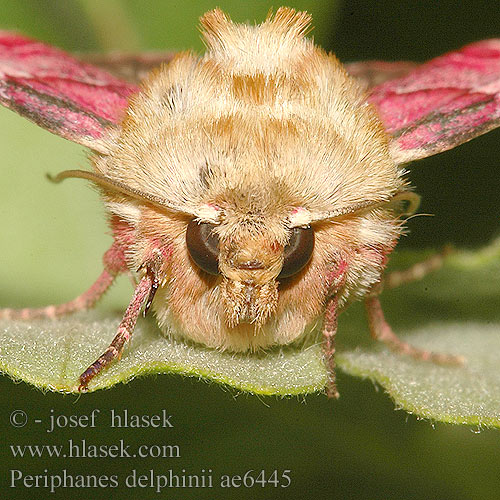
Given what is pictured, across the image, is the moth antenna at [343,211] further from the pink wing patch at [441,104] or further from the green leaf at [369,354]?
the green leaf at [369,354]

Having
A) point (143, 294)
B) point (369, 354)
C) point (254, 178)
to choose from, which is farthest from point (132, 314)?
point (369, 354)

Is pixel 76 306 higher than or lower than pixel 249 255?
lower

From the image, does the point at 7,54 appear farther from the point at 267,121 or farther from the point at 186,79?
the point at 267,121

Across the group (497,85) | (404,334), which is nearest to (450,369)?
(404,334)

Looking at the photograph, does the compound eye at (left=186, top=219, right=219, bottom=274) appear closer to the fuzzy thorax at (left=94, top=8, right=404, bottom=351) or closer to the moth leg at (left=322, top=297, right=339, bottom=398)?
the fuzzy thorax at (left=94, top=8, right=404, bottom=351)

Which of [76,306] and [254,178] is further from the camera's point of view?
[76,306]

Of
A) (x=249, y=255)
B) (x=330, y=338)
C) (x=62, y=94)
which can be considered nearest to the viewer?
(x=249, y=255)

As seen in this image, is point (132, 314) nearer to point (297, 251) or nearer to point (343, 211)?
point (297, 251)
